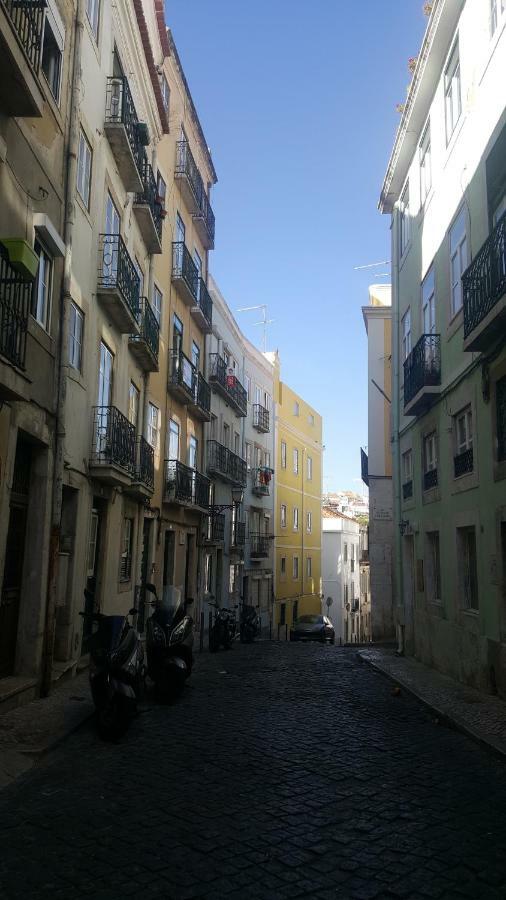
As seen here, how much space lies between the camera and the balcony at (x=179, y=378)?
66.3ft

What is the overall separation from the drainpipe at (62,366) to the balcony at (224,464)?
16345 millimetres

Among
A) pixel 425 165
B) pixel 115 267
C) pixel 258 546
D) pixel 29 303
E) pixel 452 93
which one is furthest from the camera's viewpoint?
pixel 258 546

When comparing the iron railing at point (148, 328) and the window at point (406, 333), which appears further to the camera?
the window at point (406, 333)

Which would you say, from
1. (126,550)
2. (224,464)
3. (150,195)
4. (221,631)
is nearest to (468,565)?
(126,550)

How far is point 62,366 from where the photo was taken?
32.2 ft

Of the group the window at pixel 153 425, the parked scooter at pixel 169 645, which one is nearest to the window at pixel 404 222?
the window at pixel 153 425

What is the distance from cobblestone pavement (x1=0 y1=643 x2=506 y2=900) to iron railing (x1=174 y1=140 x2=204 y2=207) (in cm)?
1687

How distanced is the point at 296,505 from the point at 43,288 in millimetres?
35858

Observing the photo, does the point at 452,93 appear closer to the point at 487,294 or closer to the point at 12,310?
the point at 487,294

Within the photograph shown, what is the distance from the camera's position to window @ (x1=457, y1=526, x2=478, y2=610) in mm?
12281

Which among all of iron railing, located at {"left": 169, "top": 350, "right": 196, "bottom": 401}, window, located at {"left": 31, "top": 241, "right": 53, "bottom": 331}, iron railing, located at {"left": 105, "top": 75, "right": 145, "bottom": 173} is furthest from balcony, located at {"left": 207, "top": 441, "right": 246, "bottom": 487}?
window, located at {"left": 31, "top": 241, "right": 53, "bottom": 331}

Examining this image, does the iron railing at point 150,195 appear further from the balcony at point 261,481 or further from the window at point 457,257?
the balcony at point 261,481

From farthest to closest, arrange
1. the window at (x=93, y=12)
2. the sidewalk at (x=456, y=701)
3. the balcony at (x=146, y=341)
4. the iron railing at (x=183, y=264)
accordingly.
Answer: the iron railing at (x=183, y=264) < the balcony at (x=146, y=341) < the window at (x=93, y=12) < the sidewalk at (x=456, y=701)

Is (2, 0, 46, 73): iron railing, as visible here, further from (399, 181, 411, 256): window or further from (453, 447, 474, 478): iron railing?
(399, 181, 411, 256): window
